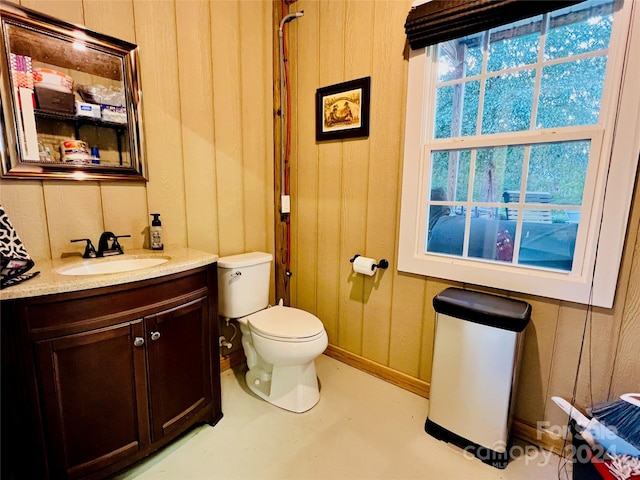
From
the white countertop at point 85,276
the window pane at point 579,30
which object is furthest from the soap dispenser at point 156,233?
the window pane at point 579,30

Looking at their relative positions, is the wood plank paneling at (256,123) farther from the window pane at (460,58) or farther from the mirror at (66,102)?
the window pane at (460,58)

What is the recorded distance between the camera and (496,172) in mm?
1558

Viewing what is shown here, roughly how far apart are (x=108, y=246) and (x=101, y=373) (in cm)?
65

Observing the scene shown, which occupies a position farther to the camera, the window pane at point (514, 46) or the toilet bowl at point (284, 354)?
the toilet bowl at point (284, 354)

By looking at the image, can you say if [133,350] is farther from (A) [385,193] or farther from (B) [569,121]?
(B) [569,121]

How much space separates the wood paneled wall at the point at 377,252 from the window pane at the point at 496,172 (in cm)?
42

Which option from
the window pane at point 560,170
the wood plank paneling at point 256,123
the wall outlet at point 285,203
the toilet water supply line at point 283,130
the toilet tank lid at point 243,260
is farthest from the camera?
the wall outlet at point 285,203

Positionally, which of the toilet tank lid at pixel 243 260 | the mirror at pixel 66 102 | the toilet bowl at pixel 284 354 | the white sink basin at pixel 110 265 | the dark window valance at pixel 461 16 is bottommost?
the toilet bowl at pixel 284 354

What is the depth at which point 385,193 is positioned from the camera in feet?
6.16

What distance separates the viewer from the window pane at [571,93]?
128 centimetres

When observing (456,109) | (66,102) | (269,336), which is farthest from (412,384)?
(66,102)

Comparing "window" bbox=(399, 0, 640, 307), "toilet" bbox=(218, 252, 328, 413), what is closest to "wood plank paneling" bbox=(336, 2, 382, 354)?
"window" bbox=(399, 0, 640, 307)

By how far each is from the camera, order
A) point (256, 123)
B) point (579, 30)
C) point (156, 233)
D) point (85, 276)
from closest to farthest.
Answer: point (85, 276), point (579, 30), point (156, 233), point (256, 123)

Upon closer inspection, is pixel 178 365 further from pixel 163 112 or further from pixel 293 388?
pixel 163 112
